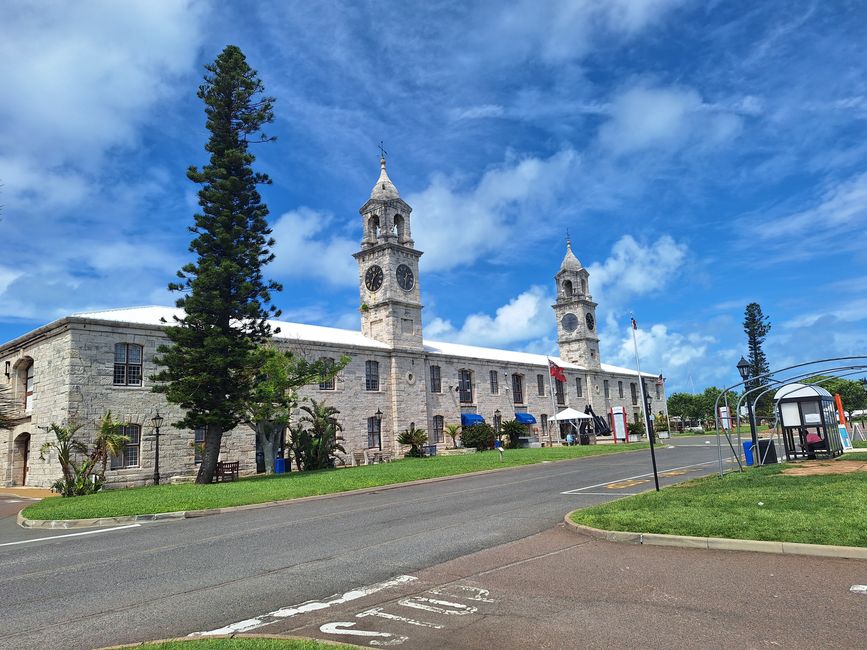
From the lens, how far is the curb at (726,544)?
6.89m

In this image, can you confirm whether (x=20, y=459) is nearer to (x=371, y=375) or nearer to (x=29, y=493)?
(x=29, y=493)

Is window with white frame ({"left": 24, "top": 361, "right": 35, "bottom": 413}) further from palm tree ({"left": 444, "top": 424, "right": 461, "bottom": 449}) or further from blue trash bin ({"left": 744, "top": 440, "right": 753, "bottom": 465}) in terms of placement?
blue trash bin ({"left": 744, "top": 440, "right": 753, "bottom": 465})

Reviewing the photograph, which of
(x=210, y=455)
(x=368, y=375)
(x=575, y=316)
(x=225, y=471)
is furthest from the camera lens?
(x=575, y=316)

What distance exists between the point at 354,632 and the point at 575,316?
181 ft

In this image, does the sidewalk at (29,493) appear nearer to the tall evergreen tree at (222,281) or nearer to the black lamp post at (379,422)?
the tall evergreen tree at (222,281)

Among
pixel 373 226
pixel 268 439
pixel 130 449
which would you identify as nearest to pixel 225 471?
pixel 268 439

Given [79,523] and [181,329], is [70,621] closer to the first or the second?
[79,523]

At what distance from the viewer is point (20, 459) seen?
26.0 m

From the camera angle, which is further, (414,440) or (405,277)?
(405,277)

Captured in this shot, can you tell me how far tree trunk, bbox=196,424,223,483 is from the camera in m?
22.8

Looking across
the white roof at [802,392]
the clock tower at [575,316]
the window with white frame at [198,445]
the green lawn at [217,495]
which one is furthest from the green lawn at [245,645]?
the clock tower at [575,316]

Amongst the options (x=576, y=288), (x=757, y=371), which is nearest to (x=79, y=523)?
(x=576, y=288)

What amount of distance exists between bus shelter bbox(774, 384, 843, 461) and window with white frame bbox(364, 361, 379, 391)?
21.5 metres

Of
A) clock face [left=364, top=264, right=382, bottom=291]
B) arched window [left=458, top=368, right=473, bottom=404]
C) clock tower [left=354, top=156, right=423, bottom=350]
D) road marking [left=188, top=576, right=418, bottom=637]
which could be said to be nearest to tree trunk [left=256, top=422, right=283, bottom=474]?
clock tower [left=354, top=156, right=423, bottom=350]
